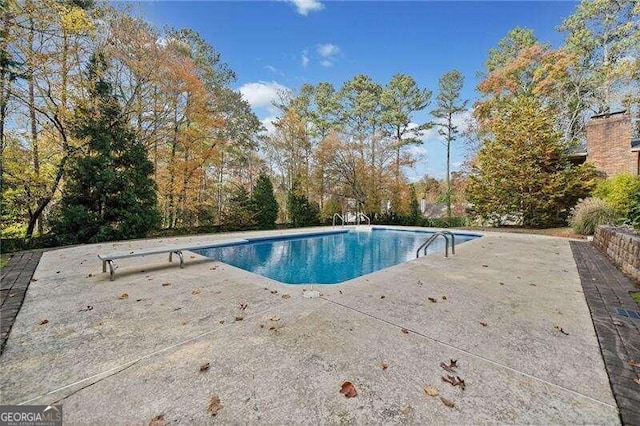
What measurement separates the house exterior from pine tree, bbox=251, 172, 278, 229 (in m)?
14.6

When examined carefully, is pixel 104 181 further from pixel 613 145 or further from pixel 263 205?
pixel 613 145

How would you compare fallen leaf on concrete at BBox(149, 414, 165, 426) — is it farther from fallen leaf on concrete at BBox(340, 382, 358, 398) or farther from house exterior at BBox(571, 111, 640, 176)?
house exterior at BBox(571, 111, 640, 176)

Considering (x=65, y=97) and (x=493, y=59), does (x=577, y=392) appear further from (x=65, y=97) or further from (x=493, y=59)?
(x=493, y=59)

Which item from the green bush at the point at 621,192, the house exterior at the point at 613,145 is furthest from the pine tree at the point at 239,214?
the house exterior at the point at 613,145

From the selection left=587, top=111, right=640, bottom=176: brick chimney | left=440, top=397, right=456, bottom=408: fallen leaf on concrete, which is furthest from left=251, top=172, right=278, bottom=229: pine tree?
left=587, top=111, right=640, bottom=176: brick chimney

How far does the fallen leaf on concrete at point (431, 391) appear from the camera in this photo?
1.56 meters

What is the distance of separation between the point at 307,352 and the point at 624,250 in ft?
18.9

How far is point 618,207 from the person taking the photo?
8297 mm

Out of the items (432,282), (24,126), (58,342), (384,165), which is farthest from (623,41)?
(24,126)

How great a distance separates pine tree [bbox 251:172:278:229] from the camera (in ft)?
43.8

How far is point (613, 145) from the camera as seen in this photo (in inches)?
439

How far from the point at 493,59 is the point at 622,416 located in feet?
75.1

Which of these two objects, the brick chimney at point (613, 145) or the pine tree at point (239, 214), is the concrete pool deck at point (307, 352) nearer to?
the pine tree at point (239, 214)

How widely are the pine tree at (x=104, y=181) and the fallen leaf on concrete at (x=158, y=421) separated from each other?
9278 millimetres
